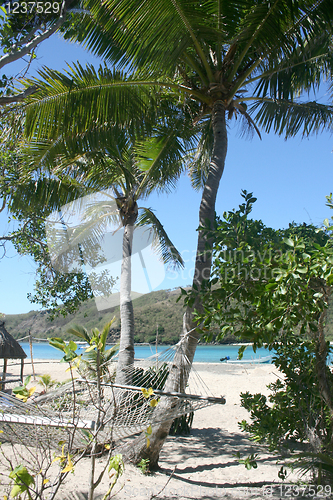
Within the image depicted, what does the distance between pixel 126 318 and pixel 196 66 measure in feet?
10.2

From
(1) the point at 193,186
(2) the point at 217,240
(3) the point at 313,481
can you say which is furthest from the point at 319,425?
(1) the point at 193,186

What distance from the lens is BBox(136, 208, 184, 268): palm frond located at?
6.28 m

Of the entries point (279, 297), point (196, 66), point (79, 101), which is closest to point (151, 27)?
point (196, 66)

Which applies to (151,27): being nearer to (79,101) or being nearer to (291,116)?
(79,101)

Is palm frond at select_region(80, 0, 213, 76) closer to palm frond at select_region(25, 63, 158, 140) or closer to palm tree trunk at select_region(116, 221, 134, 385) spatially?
palm frond at select_region(25, 63, 158, 140)

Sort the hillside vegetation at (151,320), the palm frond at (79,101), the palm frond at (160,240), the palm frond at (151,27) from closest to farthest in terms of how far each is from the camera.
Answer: the palm frond at (151,27) < the palm frond at (79,101) < the palm frond at (160,240) < the hillside vegetation at (151,320)

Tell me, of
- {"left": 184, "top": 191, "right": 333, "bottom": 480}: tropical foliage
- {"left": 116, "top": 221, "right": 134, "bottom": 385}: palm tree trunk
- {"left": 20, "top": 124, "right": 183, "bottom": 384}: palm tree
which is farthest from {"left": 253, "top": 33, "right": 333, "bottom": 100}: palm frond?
{"left": 116, "top": 221, "right": 134, "bottom": 385}: palm tree trunk

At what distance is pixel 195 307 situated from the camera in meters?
3.00

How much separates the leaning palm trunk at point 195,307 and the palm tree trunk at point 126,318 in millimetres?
975

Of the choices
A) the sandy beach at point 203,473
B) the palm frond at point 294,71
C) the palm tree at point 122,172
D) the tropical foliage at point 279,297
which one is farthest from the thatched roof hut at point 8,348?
the palm frond at point 294,71

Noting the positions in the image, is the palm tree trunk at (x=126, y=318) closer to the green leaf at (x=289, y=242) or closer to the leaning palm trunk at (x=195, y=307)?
the leaning palm trunk at (x=195, y=307)

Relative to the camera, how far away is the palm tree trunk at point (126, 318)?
13.7ft

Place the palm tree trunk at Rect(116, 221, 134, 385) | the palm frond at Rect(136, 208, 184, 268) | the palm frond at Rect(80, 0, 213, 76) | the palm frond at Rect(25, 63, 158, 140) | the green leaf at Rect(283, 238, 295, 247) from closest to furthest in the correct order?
1. the green leaf at Rect(283, 238, 295, 247)
2. the palm frond at Rect(80, 0, 213, 76)
3. the palm frond at Rect(25, 63, 158, 140)
4. the palm tree trunk at Rect(116, 221, 134, 385)
5. the palm frond at Rect(136, 208, 184, 268)

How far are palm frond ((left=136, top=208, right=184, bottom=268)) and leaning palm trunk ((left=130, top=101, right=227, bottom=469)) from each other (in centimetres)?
303
